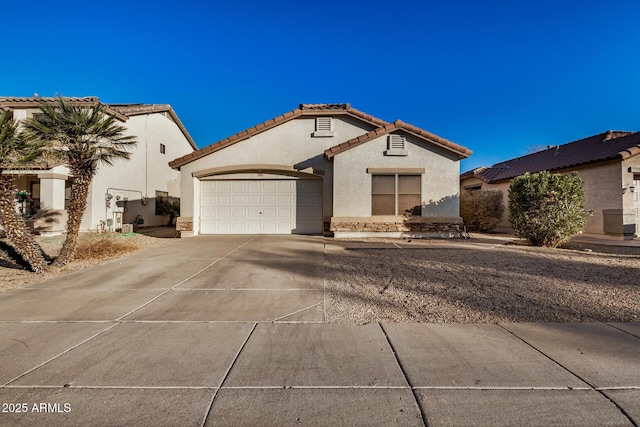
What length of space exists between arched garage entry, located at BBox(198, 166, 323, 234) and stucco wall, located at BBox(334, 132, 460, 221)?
1.80 metres

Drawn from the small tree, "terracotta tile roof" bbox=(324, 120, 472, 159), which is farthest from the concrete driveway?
"terracotta tile roof" bbox=(324, 120, 472, 159)

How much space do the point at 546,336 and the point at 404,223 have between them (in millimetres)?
8682

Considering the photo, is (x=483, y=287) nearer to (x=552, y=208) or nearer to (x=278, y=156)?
(x=552, y=208)

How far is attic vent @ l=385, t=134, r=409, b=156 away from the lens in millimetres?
12102

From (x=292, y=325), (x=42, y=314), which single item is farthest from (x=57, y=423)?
(x=42, y=314)

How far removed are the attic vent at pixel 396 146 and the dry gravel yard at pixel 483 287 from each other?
17.6 ft

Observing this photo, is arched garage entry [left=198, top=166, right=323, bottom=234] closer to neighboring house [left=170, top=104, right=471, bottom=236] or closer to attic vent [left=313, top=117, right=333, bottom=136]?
neighboring house [left=170, top=104, right=471, bottom=236]

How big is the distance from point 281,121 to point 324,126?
79.7 inches

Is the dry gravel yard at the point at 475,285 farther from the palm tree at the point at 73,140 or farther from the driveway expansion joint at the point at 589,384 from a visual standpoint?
the palm tree at the point at 73,140

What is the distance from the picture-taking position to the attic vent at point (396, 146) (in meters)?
12.1

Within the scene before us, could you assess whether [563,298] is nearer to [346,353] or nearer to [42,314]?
[346,353]

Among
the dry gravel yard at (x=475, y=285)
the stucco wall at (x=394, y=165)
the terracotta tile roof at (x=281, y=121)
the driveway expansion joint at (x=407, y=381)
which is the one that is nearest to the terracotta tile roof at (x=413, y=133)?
the stucco wall at (x=394, y=165)

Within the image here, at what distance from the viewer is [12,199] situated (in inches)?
253

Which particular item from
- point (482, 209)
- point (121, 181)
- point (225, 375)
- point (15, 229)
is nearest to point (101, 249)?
point (15, 229)
